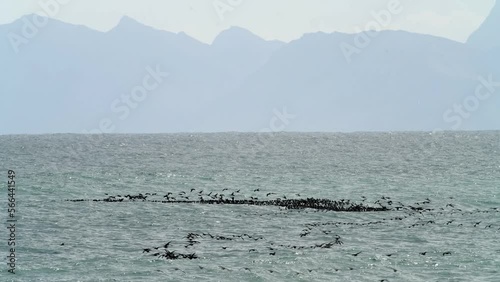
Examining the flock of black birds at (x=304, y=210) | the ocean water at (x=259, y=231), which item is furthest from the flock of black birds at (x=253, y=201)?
the ocean water at (x=259, y=231)

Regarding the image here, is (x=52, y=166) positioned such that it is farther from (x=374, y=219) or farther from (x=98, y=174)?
(x=374, y=219)

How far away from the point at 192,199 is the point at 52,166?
4499 cm

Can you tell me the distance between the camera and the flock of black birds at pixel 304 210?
38312 mm

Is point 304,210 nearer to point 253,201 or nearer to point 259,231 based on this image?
point 253,201

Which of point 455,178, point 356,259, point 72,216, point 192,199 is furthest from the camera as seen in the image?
point 455,178

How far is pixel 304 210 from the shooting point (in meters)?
54.4

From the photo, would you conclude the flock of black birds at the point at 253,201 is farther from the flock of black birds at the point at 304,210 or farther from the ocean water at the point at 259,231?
the ocean water at the point at 259,231

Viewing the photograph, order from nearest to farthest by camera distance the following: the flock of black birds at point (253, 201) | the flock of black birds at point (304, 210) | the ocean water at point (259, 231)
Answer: the ocean water at point (259, 231)
the flock of black birds at point (304, 210)
the flock of black birds at point (253, 201)

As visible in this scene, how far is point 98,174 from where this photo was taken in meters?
Result: 87.4

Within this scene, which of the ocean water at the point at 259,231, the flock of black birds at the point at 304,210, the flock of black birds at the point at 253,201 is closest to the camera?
the ocean water at the point at 259,231

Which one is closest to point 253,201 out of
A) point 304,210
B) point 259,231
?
point 304,210

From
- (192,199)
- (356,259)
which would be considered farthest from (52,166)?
(356,259)

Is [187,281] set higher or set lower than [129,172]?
lower

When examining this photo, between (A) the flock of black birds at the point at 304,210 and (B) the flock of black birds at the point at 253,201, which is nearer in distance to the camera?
(A) the flock of black birds at the point at 304,210
